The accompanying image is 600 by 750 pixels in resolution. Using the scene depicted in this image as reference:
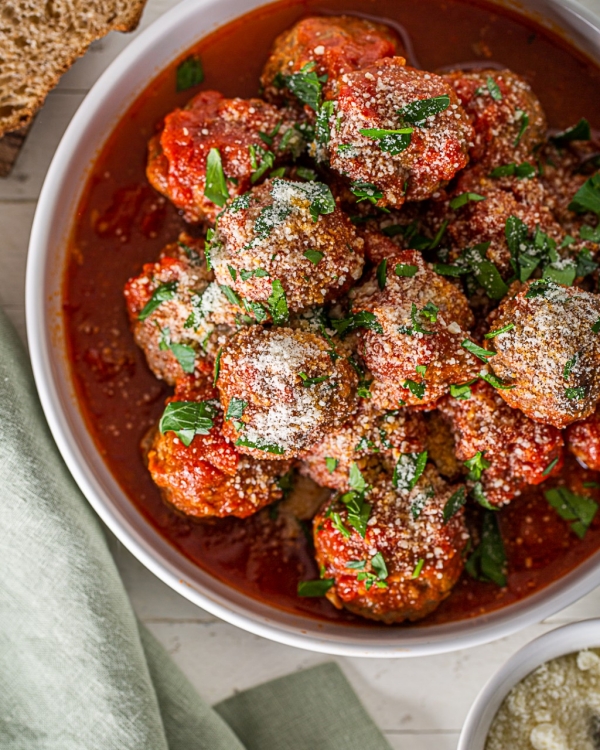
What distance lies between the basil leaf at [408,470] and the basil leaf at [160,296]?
31.0 inches

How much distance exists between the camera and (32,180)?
2602mm

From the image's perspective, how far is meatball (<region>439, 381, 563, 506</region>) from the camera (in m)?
2.15

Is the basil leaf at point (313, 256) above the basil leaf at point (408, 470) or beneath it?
above

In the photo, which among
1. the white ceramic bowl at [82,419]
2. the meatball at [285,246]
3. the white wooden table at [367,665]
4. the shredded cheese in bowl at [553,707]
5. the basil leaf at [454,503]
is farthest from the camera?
the white wooden table at [367,665]

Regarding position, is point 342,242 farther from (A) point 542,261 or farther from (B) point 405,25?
(B) point 405,25

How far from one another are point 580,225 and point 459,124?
542mm

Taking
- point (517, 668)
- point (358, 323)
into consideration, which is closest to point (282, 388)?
point (358, 323)

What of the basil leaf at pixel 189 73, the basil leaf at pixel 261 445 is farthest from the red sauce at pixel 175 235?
the basil leaf at pixel 261 445

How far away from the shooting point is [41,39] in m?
2.37

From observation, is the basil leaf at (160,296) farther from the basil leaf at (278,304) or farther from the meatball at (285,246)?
the basil leaf at (278,304)

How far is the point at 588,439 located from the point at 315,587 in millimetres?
908

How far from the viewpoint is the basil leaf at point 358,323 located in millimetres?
1997

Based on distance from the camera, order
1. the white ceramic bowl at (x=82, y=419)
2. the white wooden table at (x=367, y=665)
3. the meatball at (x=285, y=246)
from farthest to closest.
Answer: the white wooden table at (x=367, y=665) → the white ceramic bowl at (x=82, y=419) → the meatball at (x=285, y=246)

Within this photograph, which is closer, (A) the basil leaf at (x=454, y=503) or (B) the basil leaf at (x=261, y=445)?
(B) the basil leaf at (x=261, y=445)
